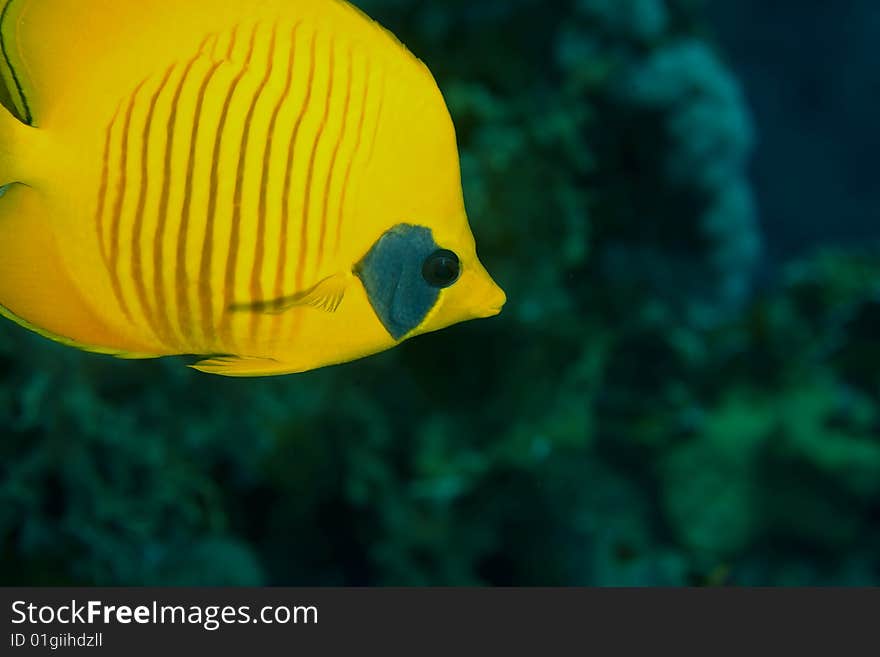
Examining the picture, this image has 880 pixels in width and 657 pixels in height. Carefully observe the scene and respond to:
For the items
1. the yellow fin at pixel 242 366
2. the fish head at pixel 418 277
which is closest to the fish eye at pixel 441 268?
the fish head at pixel 418 277

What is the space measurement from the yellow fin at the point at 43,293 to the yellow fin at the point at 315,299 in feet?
0.28

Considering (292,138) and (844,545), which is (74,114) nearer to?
(292,138)

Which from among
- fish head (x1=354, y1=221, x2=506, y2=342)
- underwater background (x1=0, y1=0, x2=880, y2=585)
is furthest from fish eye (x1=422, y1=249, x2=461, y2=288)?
underwater background (x1=0, y1=0, x2=880, y2=585)

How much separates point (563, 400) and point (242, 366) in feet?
4.20

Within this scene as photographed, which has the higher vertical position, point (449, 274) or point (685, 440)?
point (685, 440)

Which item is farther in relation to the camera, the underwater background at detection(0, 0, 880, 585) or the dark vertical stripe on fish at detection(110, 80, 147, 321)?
the underwater background at detection(0, 0, 880, 585)

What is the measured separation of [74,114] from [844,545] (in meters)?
1.75

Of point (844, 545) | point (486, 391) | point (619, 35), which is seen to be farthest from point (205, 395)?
point (844, 545)

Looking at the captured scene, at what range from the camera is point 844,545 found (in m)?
1.78

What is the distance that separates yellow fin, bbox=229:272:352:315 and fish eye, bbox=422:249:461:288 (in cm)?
5

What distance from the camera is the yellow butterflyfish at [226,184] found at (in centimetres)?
49

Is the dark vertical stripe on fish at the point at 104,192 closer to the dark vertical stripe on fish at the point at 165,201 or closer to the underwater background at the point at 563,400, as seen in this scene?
the dark vertical stripe on fish at the point at 165,201

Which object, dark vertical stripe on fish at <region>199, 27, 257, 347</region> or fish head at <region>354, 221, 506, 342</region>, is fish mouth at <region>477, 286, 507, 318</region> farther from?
dark vertical stripe on fish at <region>199, 27, 257, 347</region>

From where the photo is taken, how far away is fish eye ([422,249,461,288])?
0.51 m
